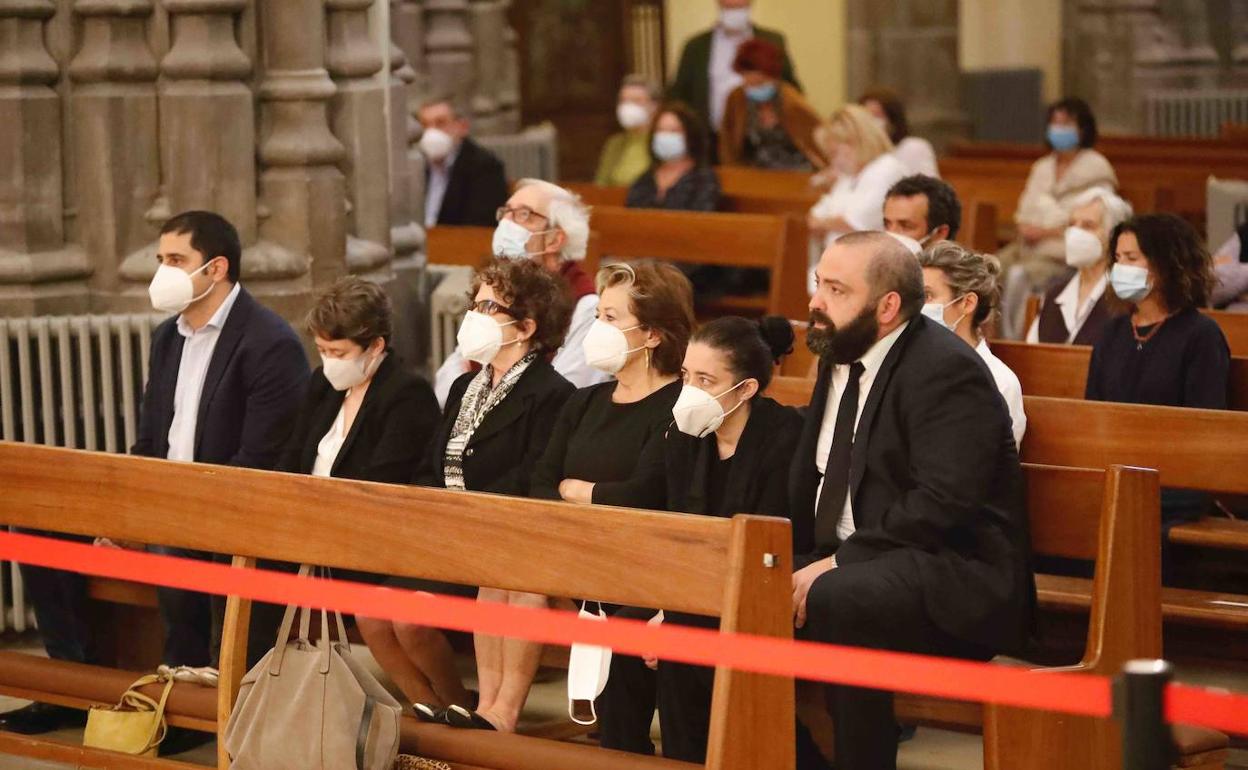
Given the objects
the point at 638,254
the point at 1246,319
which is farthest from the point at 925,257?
the point at 638,254

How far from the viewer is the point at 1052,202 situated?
9.45 meters

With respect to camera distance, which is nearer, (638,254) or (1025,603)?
(1025,603)

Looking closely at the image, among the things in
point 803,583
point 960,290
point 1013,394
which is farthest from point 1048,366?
point 803,583

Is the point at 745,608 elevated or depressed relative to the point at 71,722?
elevated

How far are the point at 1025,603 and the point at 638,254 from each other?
4683mm

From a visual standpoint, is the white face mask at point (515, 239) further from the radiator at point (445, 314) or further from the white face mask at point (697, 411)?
the white face mask at point (697, 411)

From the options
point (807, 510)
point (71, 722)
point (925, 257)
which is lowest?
point (71, 722)

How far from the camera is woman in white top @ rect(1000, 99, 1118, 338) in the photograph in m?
9.20

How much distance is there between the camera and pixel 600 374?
629 cm

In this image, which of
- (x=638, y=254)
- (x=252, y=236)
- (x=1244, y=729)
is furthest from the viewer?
(x=638, y=254)

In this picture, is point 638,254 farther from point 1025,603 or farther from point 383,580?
point 1025,603

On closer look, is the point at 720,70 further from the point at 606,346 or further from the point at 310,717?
the point at 310,717

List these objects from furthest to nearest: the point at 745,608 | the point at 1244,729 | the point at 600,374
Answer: the point at 600,374, the point at 745,608, the point at 1244,729

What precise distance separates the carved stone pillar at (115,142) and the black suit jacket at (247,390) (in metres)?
1.03
